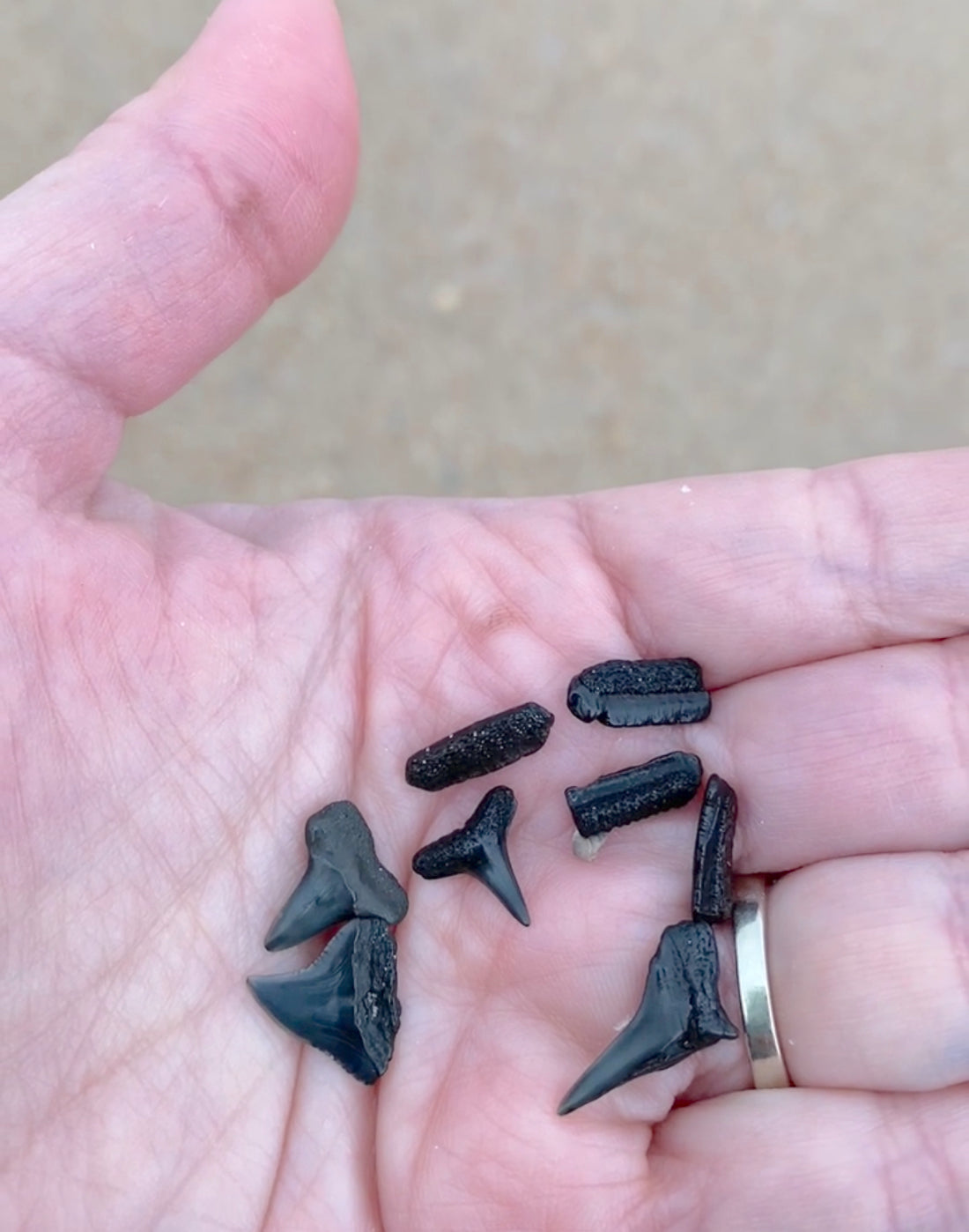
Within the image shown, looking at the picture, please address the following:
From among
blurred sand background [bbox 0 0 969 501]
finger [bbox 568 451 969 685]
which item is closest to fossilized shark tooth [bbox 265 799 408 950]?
finger [bbox 568 451 969 685]

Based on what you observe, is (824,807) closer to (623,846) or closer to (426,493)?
(623,846)

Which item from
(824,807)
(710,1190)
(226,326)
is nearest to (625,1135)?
(710,1190)

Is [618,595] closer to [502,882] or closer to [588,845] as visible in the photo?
[588,845]

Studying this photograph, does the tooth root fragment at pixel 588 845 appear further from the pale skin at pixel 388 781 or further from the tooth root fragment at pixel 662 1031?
the tooth root fragment at pixel 662 1031

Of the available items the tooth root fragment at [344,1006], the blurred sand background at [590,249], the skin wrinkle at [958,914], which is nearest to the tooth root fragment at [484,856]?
the tooth root fragment at [344,1006]

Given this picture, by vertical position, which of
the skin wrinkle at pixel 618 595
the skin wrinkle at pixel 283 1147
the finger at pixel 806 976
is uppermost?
the skin wrinkle at pixel 618 595
